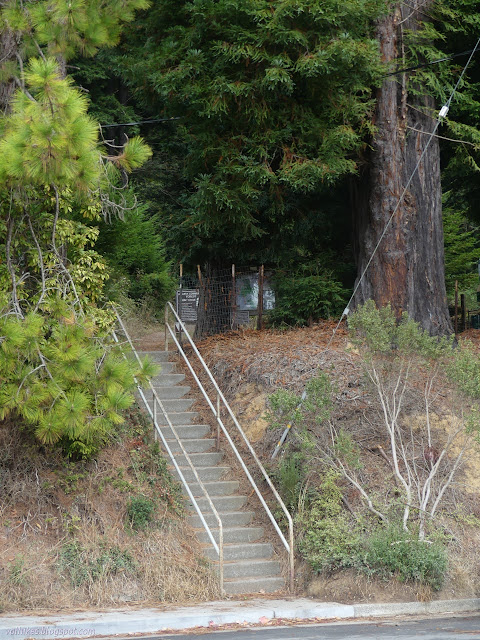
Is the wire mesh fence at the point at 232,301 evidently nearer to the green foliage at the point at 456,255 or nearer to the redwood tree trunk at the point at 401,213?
the redwood tree trunk at the point at 401,213

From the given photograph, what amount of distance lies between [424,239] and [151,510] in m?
7.73

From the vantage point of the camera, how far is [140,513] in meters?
10.9

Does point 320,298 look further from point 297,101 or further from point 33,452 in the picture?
point 33,452

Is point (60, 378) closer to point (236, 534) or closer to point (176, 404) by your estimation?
point (236, 534)

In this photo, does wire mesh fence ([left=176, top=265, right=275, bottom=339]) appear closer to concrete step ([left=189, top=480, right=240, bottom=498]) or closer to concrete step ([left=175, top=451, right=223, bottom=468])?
concrete step ([left=175, top=451, right=223, bottom=468])

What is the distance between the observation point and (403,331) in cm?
1153

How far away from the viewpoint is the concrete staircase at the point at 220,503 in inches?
430

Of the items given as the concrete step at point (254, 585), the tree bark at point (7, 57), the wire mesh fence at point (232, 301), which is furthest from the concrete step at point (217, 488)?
the tree bark at point (7, 57)

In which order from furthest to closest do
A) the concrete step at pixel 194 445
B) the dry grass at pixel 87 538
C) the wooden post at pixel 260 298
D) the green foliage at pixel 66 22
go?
1. the wooden post at pixel 260 298
2. the concrete step at pixel 194 445
3. the green foliage at pixel 66 22
4. the dry grass at pixel 87 538

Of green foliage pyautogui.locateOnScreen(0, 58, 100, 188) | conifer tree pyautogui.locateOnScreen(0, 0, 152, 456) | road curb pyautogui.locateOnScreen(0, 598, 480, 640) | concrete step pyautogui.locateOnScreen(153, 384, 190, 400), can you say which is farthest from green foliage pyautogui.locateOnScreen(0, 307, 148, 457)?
concrete step pyautogui.locateOnScreen(153, 384, 190, 400)

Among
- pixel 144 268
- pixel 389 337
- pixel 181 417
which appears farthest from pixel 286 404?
pixel 144 268

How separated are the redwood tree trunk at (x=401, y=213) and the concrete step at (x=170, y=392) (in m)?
3.71

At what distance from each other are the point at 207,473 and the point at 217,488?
352 mm

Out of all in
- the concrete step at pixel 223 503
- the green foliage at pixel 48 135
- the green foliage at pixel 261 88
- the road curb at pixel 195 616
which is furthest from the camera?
the green foliage at pixel 261 88
